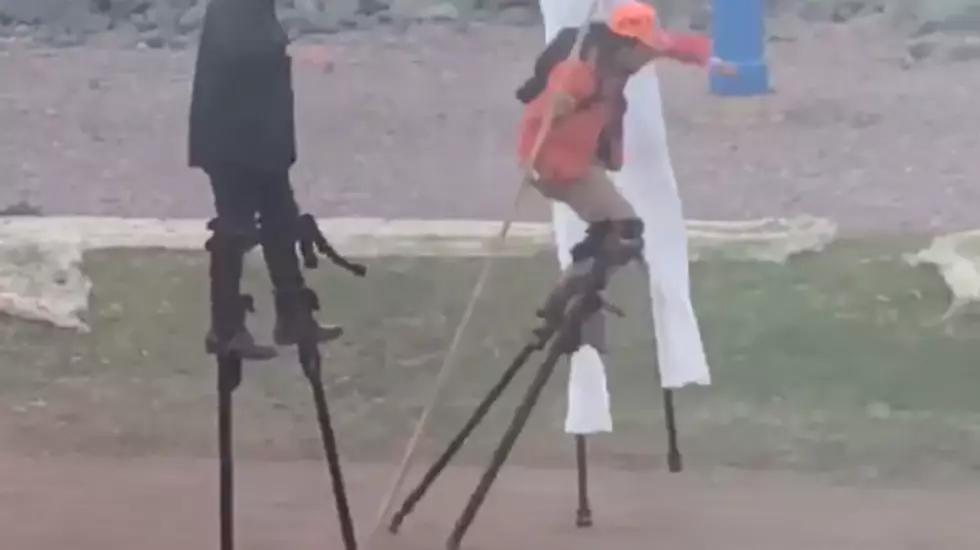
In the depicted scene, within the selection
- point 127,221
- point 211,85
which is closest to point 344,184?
point 127,221

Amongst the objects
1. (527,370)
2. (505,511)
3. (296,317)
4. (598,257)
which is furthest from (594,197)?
(527,370)

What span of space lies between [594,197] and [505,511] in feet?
0.84

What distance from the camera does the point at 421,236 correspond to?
3.40 ft

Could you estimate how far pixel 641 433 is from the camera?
0.91m

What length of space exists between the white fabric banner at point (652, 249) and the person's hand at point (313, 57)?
0.29 meters

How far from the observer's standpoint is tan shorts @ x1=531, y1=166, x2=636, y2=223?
61 cm

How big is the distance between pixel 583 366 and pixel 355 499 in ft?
0.59

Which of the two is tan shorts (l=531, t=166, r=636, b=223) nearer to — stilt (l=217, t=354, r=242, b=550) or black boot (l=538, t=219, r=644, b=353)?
black boot (l=538, t=219, r=644, b=353)

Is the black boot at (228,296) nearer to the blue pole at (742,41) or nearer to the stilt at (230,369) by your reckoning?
the stilt at (230,369)

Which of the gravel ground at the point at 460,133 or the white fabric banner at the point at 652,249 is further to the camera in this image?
the gravel ground at the point at 460,133

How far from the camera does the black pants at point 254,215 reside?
22.2 inches

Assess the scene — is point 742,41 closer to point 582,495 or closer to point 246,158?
point 582,495

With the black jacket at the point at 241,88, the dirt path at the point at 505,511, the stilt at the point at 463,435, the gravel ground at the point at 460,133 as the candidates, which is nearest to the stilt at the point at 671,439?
the dirt path at the point at 505,511

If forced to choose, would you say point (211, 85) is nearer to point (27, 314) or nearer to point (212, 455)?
point (212, 455)
